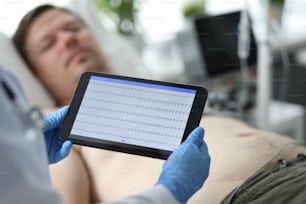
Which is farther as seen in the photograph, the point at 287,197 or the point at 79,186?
the point at 79,186

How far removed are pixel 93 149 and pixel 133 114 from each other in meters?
0.43

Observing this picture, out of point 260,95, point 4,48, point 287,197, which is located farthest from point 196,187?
point 4,48

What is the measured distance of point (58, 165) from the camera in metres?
1.33

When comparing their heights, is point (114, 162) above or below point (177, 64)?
Result: above

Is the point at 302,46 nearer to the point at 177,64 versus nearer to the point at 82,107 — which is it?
the point at 177,64

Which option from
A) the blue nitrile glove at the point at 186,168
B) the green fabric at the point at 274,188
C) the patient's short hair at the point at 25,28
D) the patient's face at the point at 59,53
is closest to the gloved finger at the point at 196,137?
the blue nitrile glove at the point at 186,168

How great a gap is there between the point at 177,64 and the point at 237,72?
0.30 metres

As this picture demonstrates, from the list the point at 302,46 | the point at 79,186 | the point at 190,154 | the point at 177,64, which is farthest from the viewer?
the point at 302,46

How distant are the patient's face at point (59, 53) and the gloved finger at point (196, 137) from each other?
2.80ft

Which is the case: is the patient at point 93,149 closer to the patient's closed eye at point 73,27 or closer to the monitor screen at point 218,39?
the patient's closed eye at point 73,27

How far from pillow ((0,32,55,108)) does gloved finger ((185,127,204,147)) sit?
2.86 ft

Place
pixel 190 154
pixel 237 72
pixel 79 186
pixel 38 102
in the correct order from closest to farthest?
pixel 190 154 < pixel 79 186 < pixel 38 102 < pixel 237 72

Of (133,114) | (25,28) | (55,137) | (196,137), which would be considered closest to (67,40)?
(25,28)

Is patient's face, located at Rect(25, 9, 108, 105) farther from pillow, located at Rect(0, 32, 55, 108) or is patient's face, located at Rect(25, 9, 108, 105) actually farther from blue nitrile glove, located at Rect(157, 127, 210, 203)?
blue nitrile glove, located at Rect(157, 127, 210, 203)
